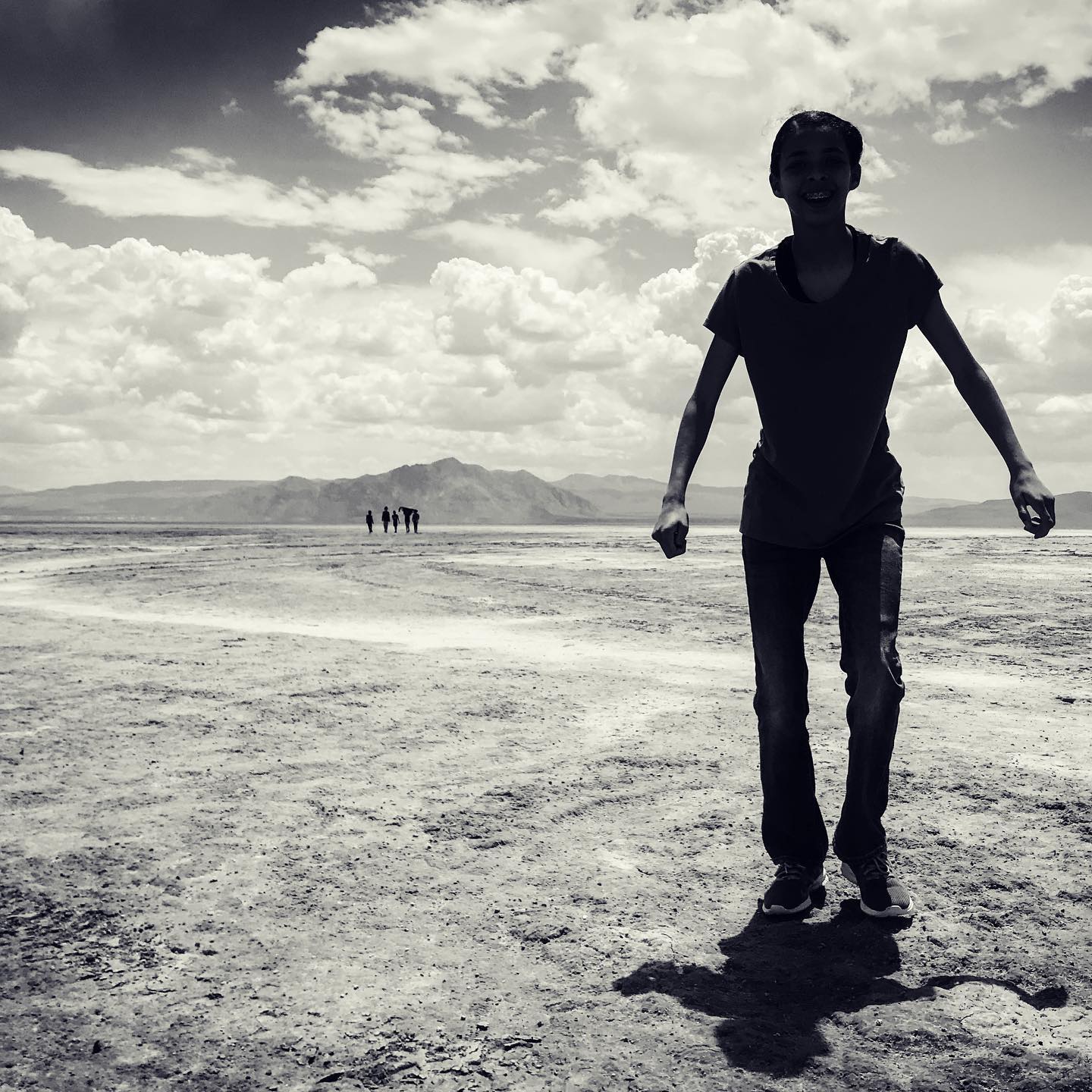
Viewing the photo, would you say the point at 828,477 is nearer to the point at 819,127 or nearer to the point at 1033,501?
the point at 1033,501

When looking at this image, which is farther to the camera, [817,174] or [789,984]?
[817,174]

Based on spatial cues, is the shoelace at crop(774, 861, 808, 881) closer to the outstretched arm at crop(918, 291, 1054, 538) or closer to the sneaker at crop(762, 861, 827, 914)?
the sneaker at crop(762, 861, 827, 914)

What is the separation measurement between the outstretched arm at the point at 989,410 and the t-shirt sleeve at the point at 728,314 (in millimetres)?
549

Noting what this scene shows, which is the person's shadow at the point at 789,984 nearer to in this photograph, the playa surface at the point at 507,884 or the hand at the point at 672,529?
the playa surface at the point at 507,884

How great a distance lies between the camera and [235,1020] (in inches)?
97.0

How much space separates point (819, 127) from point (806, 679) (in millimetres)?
1615

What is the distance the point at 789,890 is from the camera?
300 centimetres

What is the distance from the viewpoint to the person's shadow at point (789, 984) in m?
2.30

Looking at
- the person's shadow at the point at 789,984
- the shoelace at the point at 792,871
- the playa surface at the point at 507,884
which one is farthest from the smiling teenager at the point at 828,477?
the playa surface at the point at 507,884

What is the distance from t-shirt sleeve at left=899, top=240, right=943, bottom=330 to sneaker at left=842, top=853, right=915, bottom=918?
5.28 ft

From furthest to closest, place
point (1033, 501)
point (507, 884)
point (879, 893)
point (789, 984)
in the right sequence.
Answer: point (507, 884), point (879, 893), point (1033, 501), point (789, 984)

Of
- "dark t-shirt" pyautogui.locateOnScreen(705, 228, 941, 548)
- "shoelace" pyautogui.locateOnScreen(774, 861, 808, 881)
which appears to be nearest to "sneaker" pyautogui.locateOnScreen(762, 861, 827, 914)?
"shoelace" pyautogui.locateOnScreen(774, 861, 808, 881)

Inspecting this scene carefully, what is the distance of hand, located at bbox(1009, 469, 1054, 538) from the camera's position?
2844mm

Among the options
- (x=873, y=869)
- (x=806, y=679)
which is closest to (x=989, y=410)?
(x=806, y=679)
